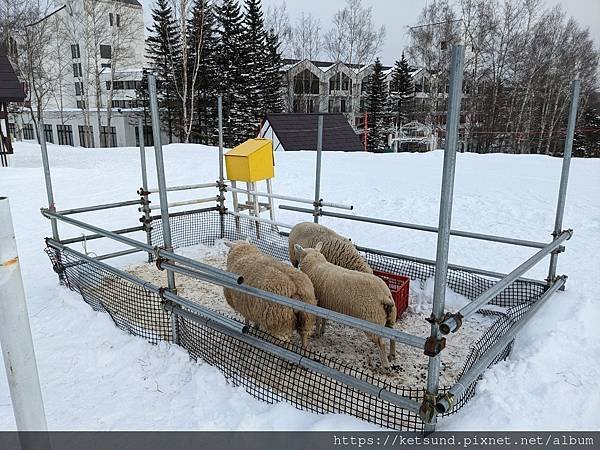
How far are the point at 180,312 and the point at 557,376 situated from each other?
2.68 metres

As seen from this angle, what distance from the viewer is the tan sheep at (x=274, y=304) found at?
130 inches

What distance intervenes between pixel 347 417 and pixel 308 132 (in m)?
16.2

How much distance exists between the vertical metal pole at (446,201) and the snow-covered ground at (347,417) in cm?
38

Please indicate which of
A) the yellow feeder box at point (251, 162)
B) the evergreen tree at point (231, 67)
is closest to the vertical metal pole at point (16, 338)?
the yellow feeder box at point (251, 162)

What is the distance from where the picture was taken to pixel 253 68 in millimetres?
27297

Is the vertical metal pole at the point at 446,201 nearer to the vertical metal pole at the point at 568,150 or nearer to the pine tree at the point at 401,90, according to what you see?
the vertical metal pole at the point at 568,150

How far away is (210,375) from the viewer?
305 cm

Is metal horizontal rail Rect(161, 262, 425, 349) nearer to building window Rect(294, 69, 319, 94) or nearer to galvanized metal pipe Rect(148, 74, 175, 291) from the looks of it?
galvanized metal pipe Rect(148, 74, 175, 291)

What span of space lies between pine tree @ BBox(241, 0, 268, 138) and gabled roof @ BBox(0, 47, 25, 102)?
46.5 ft

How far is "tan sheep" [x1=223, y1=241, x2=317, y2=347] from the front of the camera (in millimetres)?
3293

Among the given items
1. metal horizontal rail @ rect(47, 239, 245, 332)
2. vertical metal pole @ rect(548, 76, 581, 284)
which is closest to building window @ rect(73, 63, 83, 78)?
metal horizontal rail @ rect(47, 239, 245, 332)

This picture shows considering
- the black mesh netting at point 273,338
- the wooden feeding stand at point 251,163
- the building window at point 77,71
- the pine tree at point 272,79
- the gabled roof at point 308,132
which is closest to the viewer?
the black mesh netting at point 273,338

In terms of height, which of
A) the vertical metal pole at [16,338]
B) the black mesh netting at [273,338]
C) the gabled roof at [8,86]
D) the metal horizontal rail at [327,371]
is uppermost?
the gabled roof at [8,86]

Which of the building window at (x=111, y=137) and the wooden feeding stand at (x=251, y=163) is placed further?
the building window at (x=111, y=137)
